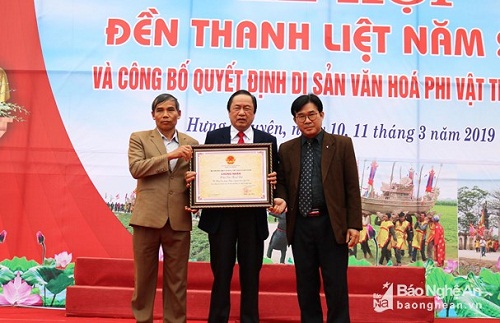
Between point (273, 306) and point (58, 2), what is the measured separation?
9.31ft

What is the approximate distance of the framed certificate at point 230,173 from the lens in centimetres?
219

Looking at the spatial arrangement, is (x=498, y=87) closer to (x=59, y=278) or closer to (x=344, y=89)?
(x=344, y=89)

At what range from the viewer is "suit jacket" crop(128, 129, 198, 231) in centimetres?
220

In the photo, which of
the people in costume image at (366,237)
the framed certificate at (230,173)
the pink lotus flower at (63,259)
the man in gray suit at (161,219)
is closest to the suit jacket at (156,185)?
the man in gray suit at (161,219)

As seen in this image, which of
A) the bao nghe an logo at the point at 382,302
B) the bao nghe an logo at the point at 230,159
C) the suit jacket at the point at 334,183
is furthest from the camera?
the bao nghe an logo at the point at 382,302

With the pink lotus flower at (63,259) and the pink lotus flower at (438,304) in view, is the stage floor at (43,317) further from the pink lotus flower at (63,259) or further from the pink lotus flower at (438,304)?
the pink lotus flower at (63,259)

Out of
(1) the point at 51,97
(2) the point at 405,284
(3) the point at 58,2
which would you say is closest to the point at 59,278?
(1) the point at 51,97

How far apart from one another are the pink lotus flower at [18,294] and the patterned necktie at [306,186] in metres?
2.32

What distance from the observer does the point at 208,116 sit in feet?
11.6

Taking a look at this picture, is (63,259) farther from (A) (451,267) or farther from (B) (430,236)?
(A) (451,267)

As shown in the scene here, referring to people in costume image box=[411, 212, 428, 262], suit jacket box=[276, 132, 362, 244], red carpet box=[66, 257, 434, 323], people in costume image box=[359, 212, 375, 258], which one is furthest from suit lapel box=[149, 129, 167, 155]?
people in costume image box=[411, 212, 428, 262]

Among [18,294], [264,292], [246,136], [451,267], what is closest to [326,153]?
[246,136]

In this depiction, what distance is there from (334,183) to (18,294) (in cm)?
260

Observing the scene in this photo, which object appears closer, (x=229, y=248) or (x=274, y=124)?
(x=229, y=248)
